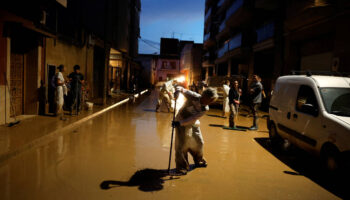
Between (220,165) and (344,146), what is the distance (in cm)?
221

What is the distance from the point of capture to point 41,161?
5.36 m

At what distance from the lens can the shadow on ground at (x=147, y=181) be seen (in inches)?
166

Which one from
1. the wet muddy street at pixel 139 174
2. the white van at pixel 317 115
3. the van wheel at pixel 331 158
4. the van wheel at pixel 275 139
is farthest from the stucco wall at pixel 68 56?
the van wheel at pixel 331 158

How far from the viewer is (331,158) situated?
489cm

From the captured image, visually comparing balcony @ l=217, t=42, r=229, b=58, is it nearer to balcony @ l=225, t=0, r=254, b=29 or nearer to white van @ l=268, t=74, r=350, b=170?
balcony @ l=225, t=0, r=254, b=29

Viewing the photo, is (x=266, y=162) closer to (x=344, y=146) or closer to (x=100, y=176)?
(x=344, y=146)

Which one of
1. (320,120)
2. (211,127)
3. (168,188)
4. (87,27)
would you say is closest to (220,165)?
(168,188)

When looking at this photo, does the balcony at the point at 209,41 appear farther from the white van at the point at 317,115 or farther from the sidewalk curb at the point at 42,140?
the white van at the point at 317,115

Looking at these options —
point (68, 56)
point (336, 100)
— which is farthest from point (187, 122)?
point (68, 56)

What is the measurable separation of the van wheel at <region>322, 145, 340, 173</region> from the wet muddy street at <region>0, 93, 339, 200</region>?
39cm

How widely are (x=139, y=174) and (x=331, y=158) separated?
3.43 m

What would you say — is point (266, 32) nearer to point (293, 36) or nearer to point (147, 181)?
point (293, 36)

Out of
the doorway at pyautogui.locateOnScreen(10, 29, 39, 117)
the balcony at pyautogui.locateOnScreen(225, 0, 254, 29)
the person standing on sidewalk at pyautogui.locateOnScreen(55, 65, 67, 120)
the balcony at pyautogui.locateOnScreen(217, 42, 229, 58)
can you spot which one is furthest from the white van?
the balcony at pyautogui.locateOnScreen(217, 42, 229, 58)

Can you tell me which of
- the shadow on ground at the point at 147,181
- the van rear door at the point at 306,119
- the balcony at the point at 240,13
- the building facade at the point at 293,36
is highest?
the balcony at the point at 240,13
